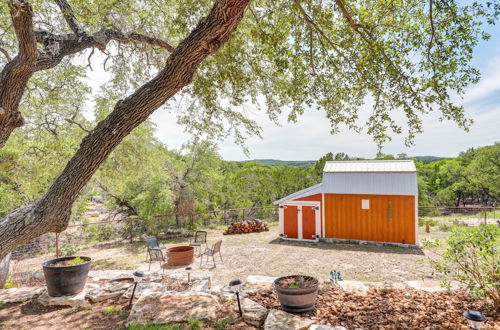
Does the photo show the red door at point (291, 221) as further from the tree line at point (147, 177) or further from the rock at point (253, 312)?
the rock at point (253, 312)

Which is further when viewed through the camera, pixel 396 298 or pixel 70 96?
pixel 70 96

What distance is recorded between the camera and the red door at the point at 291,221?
1147 centimetres

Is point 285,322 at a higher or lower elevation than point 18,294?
higher

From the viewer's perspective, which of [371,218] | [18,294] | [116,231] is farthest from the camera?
[116,231]

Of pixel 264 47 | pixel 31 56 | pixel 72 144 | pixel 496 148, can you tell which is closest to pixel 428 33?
pixel 264 47

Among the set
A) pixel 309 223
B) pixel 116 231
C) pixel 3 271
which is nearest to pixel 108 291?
pixel 3 271

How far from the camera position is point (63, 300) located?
450cm

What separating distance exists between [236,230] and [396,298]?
30.8 feet

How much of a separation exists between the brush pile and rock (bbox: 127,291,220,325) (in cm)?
862

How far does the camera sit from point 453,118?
402 cm

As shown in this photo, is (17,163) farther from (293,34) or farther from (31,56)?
(293,34)

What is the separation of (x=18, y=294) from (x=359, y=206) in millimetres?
9956

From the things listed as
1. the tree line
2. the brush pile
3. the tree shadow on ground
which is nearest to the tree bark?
the tree line

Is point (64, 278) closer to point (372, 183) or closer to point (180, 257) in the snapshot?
point (180, 257)
